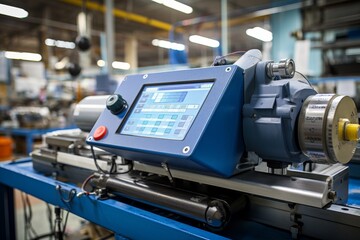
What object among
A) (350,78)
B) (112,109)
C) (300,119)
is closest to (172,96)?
(112,109)

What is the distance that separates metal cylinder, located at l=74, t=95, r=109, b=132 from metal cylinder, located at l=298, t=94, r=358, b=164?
69 centimetres

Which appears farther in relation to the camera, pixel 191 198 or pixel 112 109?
pixel 112 109

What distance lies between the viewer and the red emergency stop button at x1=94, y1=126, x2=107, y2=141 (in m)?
0.85

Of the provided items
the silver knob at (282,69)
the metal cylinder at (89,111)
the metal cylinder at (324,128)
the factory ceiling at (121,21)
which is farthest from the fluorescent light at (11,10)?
the metal cylinder at (324,128)

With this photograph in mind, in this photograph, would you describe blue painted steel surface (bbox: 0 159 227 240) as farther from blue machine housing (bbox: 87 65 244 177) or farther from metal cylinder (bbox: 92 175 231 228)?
blue machine housing (bbox: 87 65 244 177)

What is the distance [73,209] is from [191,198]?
0.45m

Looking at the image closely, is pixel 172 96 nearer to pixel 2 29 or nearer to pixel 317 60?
pixel 317 60

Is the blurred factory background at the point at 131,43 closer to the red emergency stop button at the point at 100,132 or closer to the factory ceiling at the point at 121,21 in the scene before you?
the factory ceiling at the point at 121,21

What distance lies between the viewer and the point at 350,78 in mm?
2775

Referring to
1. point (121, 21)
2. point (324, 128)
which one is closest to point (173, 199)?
point (324, 128)

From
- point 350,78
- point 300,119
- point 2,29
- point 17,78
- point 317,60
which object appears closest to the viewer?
point 300,119

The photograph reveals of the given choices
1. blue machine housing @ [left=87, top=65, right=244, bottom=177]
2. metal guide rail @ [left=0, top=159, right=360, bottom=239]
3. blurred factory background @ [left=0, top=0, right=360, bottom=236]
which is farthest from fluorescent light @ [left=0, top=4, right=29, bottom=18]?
blue machine housing @ [left=87, top=65, right=244, bottom=177]

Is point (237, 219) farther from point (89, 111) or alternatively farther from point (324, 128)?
point (89, 111)

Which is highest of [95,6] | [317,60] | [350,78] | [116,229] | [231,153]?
[95,6]
